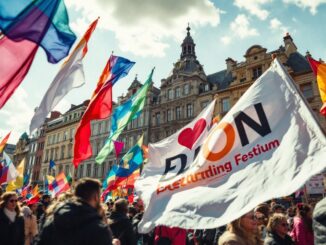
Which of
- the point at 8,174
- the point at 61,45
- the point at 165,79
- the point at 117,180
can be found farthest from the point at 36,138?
the point at 61,45

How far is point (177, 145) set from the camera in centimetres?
511

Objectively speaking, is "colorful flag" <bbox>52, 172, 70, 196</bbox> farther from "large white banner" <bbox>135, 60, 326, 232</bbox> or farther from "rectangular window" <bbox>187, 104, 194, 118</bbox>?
"rectangular window" <bbox>187, 104, 194, 118</bbox>

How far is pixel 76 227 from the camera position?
2.77 meters

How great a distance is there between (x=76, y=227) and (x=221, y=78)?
125ft

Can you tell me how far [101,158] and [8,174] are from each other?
7.51 metres

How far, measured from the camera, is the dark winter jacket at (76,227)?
2.74 m

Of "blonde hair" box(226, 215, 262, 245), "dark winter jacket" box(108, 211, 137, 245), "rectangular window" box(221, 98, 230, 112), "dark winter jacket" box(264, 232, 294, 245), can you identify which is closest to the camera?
"blonde hair" box(226, 215, 262, 245)

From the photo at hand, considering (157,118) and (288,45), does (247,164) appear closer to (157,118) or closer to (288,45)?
(288,45)

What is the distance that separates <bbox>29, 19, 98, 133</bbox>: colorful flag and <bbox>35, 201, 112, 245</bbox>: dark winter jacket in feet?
12.1

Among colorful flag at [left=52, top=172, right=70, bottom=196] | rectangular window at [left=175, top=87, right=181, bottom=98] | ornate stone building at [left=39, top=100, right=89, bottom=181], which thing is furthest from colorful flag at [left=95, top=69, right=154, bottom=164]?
ornate stone building at [left=39, top=100, right=89, bottom=181]

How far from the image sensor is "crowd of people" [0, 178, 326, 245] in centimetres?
280

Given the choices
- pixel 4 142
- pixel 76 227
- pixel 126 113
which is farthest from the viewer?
pixel 4 142

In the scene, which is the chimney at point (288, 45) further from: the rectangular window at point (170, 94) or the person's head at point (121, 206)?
the person's head at point (121, 206)

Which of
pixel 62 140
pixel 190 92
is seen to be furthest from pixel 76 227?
pixel 62 140
